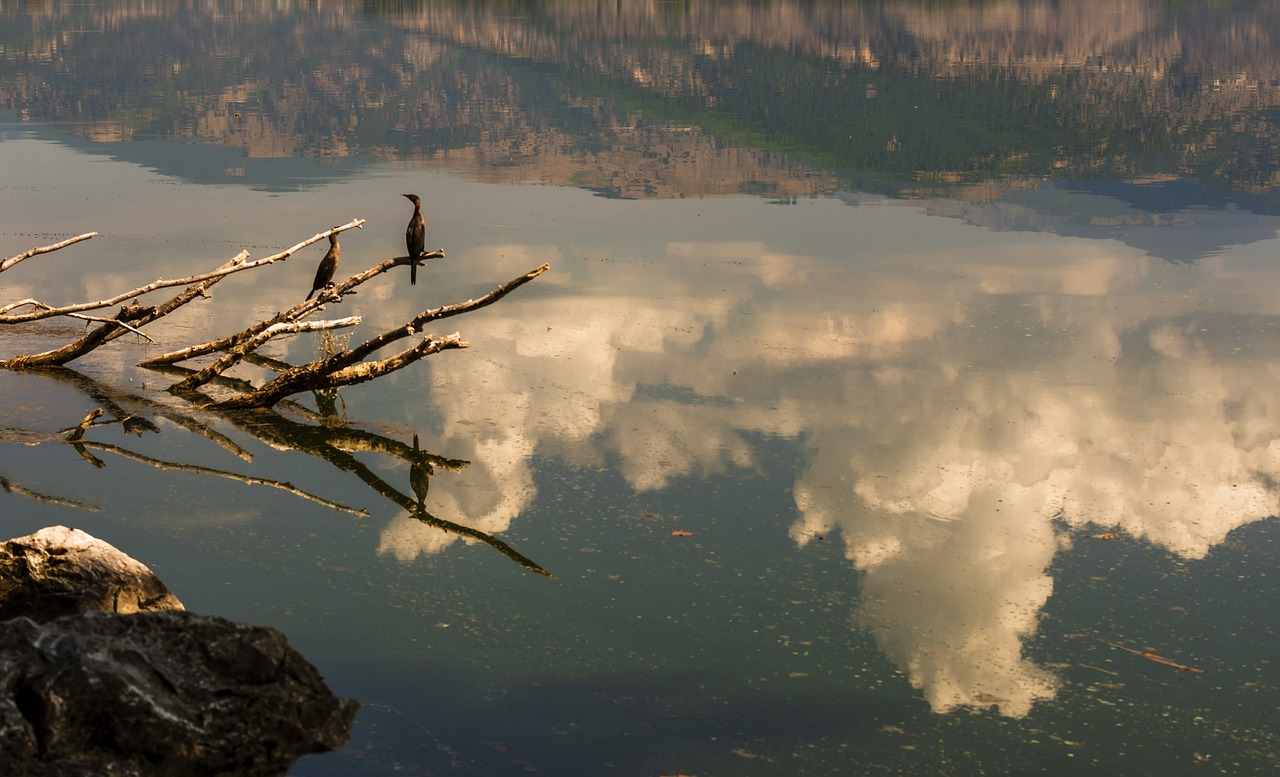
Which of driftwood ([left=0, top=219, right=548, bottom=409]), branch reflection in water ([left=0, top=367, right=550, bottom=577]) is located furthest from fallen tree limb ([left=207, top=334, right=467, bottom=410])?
branch reflection in water ([left=0, top=367, right=550, bottom=577])

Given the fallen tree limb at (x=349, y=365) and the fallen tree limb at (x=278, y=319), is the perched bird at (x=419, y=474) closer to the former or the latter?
the fallen tree limb at (x=349, y=365)

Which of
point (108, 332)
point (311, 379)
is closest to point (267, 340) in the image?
point (311, 379)

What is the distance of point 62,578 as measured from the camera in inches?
336

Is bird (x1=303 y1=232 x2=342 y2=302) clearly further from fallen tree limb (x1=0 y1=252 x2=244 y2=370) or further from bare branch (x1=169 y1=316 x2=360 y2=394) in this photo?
bare branch (x1=169 y1=316 x2=360 y2=394)

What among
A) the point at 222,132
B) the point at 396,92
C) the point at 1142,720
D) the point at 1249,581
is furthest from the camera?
the point at 396,92

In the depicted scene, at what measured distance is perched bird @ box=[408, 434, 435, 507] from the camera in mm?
12539

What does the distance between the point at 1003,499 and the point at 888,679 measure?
11.2ft

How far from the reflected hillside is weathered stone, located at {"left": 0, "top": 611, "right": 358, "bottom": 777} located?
72.4ft

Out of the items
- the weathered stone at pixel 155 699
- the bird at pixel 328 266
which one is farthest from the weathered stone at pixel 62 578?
the bird at pixel 328 266

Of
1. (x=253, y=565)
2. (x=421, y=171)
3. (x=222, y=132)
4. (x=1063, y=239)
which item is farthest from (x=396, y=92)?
(x=253, y=565)

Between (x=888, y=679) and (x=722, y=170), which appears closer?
(x=888, y=679)

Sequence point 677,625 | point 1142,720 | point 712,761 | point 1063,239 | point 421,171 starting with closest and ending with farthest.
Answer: point 712,761 < point 1142,720 < point 677,625 < point 1063,239 < point 421,171

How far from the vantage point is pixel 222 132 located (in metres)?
38.9

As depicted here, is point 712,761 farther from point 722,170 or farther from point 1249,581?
point 722,170
